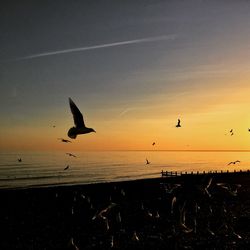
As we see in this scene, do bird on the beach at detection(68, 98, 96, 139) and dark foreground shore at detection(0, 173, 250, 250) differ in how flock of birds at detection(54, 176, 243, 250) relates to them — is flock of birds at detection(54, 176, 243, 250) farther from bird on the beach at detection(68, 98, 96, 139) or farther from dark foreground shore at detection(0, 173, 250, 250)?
bird on the beach at detection(68, 98, 96, 139)

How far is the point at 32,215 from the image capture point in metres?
30.1

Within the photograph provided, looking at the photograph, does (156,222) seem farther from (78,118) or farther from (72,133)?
(72,133)

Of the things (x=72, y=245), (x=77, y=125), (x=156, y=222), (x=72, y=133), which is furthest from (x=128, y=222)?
(x=72, y=133)

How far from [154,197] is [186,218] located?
40.1ft

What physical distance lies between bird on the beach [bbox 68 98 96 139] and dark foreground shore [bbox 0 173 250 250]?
8.52 meters

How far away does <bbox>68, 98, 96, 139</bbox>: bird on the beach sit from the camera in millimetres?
11805

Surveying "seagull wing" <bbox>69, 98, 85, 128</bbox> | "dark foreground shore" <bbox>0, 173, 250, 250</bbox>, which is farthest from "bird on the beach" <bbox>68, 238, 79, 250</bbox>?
"seagull wing" <bbox>69, 98, 85, 128</bbox>

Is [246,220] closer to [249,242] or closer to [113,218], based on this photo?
[249,242]

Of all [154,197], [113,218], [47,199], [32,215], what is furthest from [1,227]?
[154,197]

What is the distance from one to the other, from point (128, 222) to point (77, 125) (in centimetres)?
1575

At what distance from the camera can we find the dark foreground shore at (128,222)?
20.8 m

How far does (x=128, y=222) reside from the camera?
86.3 ft

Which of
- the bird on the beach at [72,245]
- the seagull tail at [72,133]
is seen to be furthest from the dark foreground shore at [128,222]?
the seagull tail at [72,133]

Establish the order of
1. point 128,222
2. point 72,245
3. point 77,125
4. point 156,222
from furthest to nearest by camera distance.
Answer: point 156,222 < point 128,222 < point 72,245 < point 77,125
